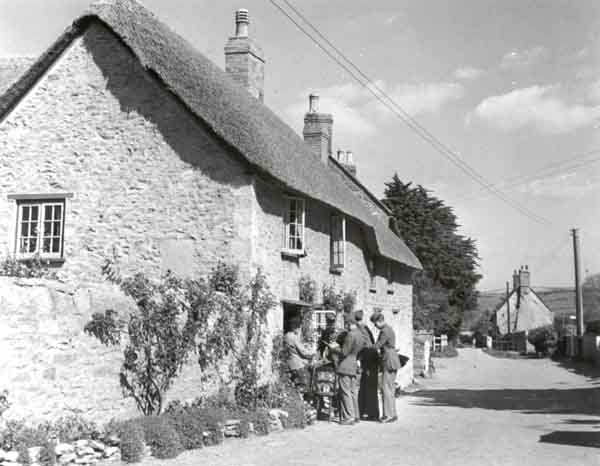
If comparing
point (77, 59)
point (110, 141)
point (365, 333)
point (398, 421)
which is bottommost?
point (398, 421)

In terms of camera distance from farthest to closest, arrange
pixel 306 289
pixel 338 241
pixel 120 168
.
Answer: pixel 338 241 → pixel 306 289 → pixel 120 168

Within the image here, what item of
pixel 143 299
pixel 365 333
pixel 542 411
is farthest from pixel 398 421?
pixel 143 299

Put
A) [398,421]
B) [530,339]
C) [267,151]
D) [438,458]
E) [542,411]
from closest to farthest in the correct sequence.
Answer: [438,458], [398,421], [267,151], [542,411], [530,339]

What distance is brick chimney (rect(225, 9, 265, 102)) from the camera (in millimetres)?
19984

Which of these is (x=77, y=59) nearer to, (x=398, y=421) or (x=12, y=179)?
(x=12, y=179)

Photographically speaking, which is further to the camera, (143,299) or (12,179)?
(12,179)

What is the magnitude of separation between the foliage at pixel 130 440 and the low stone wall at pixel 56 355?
0.84 metres

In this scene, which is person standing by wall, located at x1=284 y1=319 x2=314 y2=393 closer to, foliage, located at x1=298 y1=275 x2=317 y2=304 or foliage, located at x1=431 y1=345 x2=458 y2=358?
foliage, located at x1=298 y1=275 x2=317 y2=304

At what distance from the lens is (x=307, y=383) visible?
46.1 feet

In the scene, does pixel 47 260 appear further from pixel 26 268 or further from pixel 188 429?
pixel 188 429

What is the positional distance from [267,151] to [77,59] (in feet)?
14.3

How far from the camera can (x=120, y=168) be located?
1432 centimetres

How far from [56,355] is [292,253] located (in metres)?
6.82

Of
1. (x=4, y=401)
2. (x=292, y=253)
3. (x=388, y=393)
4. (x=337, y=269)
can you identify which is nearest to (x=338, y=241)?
(x=337, y=269)
